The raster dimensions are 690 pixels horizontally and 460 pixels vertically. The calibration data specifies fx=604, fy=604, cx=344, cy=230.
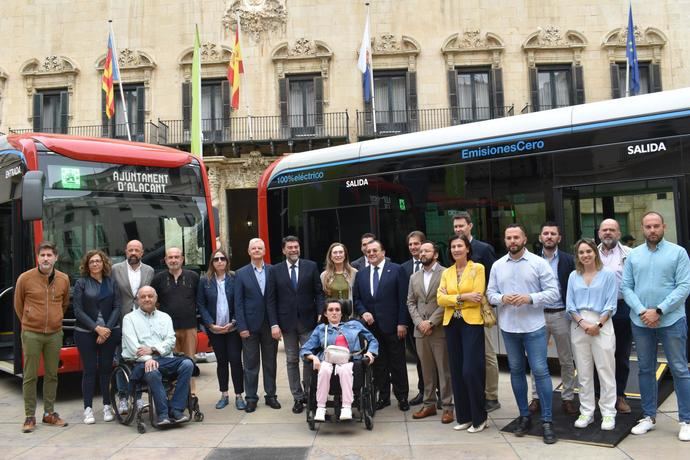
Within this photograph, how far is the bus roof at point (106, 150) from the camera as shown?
7.32m

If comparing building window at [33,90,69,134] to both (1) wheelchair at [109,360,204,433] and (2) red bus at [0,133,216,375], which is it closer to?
(2) red bus at [0,133,216,375]

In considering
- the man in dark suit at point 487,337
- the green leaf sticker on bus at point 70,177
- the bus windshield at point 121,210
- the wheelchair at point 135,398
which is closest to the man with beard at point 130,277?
the wheelchair at point 135,398

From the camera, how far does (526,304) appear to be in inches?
211

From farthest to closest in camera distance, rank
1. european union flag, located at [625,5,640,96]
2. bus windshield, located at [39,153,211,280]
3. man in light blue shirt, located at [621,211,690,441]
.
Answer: european union flag, located at [625,5,640,96], bus windshield, located at [39,153,211,280], man in light blue shirt, located at [621,211,690,441]

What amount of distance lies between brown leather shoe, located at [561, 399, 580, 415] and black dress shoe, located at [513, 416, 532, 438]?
2.22 ft

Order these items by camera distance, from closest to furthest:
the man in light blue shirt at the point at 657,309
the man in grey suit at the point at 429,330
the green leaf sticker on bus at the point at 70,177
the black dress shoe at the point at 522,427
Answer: the man in light blue shirt at the point at 657,309 → the black dress shoe at the point at 522,427 → the man in grey suit at the point at 429,330 → the green leaf sticker on bus at the point at 70,177

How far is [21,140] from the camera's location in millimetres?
7312

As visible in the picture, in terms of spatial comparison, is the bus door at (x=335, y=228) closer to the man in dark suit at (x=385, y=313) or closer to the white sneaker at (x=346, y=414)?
the man in dark suit at (x=385, y=313)

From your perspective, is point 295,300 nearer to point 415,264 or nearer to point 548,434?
point 415,264

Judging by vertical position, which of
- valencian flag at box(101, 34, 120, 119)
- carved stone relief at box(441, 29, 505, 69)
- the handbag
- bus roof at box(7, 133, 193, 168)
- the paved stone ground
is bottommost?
the paved stone ground

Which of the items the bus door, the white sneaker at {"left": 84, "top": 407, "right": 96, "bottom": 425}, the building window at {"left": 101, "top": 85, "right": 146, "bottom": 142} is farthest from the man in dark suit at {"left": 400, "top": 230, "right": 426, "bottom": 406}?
the building window at {"left": 101, "top": 85, "right": 146, "bottom": 142}

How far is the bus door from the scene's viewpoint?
8844mm

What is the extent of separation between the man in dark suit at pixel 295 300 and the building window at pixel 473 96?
49.0 ft

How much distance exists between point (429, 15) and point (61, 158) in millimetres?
16320
